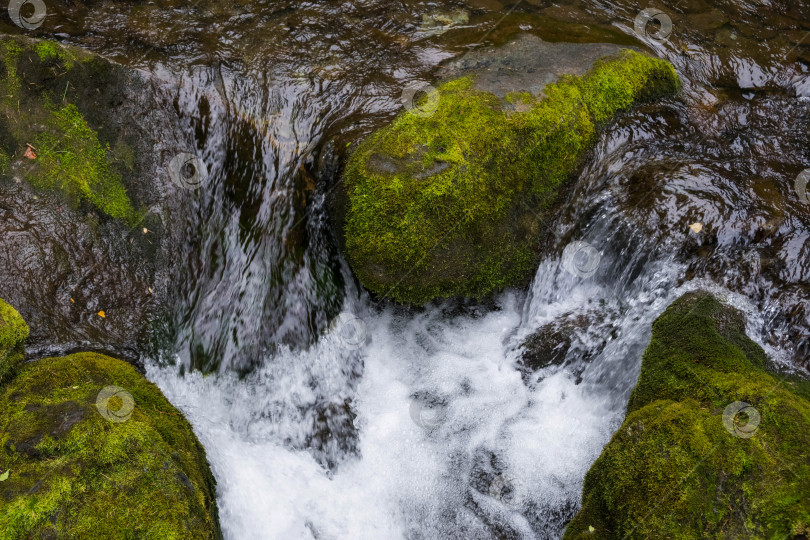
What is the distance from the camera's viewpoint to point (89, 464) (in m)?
3.30

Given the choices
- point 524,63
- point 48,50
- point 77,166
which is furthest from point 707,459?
point 48,50

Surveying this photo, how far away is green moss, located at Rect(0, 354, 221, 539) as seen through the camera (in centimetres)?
310

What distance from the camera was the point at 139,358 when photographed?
4.98 m

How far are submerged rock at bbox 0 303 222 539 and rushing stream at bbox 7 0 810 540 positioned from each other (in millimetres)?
1086

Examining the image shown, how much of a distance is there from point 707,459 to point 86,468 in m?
3.72

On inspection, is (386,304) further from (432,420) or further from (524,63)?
(524,63)

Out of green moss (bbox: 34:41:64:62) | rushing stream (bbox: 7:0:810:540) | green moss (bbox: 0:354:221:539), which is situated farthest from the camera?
green moss (bbox: 34:41:64:62)

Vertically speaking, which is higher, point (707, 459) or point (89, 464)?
point (707, 459)

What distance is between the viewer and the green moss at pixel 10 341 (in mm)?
3771

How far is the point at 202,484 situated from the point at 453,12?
6.43 m

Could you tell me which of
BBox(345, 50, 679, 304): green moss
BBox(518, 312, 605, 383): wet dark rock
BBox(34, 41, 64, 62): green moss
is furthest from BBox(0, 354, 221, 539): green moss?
BBox(518, 312, 605, 383): wet dark rock

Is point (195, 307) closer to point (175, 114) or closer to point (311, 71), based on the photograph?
point (175, 114)

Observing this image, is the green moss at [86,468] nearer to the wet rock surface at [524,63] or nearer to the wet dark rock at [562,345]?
the wet dark rock at [562,345]

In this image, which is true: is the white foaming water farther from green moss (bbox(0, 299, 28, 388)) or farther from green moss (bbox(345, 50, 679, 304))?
green moss (bbox(0, 299, 28, 388))
